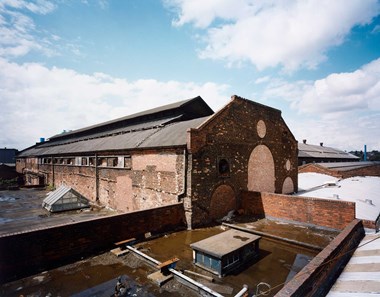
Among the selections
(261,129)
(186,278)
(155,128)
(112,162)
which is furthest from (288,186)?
(186,278)

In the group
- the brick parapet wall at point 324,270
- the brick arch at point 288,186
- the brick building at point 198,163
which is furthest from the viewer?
the brick arch at point 288,186

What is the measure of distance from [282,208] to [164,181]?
6.30m

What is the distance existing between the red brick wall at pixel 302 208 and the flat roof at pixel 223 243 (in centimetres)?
452

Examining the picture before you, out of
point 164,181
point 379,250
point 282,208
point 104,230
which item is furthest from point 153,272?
point 282,208

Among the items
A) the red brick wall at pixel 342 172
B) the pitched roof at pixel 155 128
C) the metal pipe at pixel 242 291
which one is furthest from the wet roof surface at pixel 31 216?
the red brick wall at pixel 342 172

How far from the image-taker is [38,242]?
660cm

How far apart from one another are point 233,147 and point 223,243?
648cm

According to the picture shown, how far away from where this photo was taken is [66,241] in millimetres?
7137

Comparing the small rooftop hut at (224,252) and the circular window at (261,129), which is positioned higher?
the circular window at (261,129)

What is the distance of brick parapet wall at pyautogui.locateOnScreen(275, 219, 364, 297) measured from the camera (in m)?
4.69

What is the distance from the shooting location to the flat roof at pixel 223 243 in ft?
21.0

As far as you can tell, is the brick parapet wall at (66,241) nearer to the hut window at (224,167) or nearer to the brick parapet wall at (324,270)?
the hut window at (224,167)

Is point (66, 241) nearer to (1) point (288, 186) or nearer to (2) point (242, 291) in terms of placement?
(2) point (242, 291)

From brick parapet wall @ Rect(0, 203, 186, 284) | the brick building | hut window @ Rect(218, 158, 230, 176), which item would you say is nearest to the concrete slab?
brick parapet wall @ Rect(0, 203, 186, 284)
